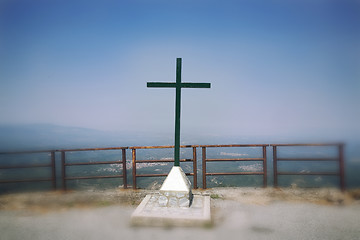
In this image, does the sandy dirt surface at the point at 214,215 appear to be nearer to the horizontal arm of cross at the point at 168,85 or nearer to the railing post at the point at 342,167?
the railing post at the point at 342,167

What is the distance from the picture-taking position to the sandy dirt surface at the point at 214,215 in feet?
12.4

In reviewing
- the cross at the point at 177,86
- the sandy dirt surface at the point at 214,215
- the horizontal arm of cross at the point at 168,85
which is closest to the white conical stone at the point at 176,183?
the cross at the point at 177,86

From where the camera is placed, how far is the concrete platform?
405 cm

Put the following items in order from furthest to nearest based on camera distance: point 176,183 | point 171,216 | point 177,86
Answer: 1. point 177,86
2. point 176,183
3. point 171,216

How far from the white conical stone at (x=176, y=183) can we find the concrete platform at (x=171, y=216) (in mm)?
323

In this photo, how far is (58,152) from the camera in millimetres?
6160

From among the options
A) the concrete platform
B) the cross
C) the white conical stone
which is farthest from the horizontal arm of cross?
the concrete platform

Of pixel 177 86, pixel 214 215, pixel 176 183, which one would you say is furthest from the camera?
pixel 177 86

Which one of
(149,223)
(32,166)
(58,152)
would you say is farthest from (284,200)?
(32,166)

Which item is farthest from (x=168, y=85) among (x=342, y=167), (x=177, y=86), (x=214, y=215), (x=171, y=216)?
(x=342, y=167)

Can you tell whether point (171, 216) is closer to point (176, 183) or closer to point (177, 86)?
point (176, 183)

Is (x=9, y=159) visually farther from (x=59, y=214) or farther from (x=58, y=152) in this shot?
(x=59, y=214)

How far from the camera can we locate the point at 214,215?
455 cm

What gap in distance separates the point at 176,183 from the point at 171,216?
68 cm
